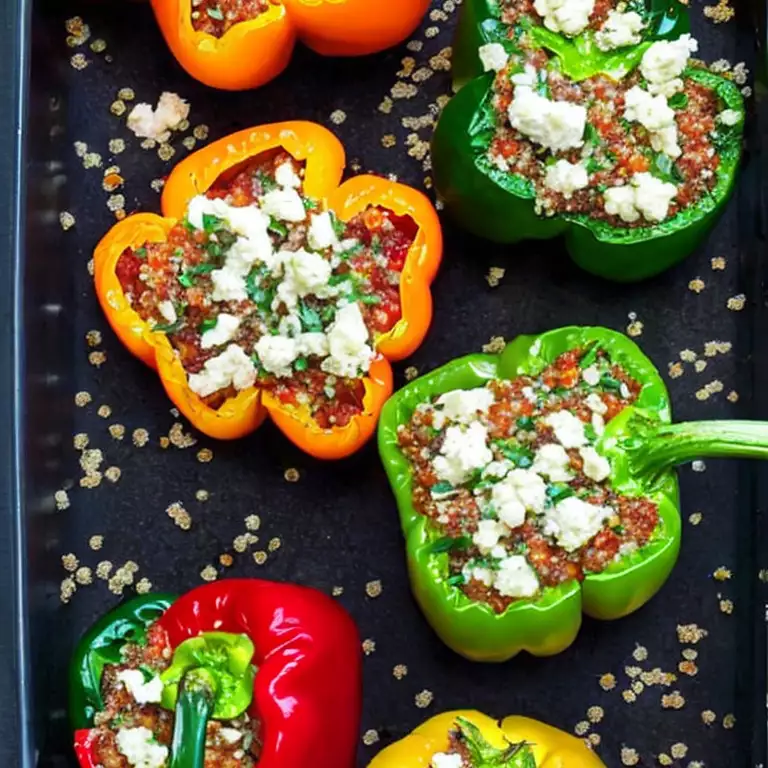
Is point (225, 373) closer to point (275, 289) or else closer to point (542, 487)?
point (275, 289)

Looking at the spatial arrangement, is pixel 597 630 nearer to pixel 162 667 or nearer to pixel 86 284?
pixel 162 667

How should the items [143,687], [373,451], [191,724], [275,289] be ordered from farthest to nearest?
1. [373,451]
2. [275,289]
3. [143,687]
4. [191,724]

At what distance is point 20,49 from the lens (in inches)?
86.7

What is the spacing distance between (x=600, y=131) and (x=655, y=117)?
9cm

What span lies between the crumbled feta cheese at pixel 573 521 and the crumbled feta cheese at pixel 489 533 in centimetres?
7

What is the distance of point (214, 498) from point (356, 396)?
0.36m

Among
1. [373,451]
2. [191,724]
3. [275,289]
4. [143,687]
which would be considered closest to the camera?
[191,724]

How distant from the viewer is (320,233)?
218cm

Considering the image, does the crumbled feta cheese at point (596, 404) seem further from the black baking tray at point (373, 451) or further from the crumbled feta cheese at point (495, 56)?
the crumbled feta cheese at point (495, 56)

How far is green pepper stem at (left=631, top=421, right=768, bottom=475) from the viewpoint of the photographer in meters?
2.06

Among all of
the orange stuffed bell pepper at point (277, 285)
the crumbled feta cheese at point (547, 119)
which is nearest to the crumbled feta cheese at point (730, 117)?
the crumbled feta cheese at point (547, 119)

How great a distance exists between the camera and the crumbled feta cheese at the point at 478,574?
214 centimetres

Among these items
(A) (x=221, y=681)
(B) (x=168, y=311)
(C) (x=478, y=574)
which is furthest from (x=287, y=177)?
(A) (x=221, y=681)

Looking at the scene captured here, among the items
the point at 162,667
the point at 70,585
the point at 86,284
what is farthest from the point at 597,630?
the point at 86,284
